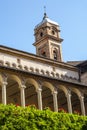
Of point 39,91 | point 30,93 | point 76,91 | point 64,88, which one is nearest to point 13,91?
point 30,93

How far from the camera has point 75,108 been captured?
38375 millimetres

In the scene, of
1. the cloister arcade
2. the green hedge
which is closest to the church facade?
the cloister arcade

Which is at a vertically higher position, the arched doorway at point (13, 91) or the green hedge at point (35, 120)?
the arched doorway at point (13, 91)

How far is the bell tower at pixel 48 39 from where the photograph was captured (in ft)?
161

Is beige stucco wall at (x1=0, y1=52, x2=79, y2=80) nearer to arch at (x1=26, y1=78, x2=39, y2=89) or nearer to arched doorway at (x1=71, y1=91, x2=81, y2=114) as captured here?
arched doorway at (x1=71, y1=91, x2=81, y2=114)

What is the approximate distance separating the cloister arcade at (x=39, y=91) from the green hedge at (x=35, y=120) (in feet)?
23.4

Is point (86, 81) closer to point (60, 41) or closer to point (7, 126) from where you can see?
point (60, 41)

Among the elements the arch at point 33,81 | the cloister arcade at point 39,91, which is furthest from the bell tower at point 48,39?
the arch at point 33,81

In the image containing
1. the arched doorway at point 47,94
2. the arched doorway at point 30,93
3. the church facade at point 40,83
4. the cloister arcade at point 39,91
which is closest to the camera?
the cloister arcade at point 39,91

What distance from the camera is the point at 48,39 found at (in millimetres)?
49312

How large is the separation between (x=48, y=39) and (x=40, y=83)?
17.9m

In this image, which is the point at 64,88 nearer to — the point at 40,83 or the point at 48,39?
the point at 40,83

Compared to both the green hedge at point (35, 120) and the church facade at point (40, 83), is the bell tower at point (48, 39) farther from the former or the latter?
the green hedge at point (35, 120)

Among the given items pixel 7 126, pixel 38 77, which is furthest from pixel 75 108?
pixel 7 126
